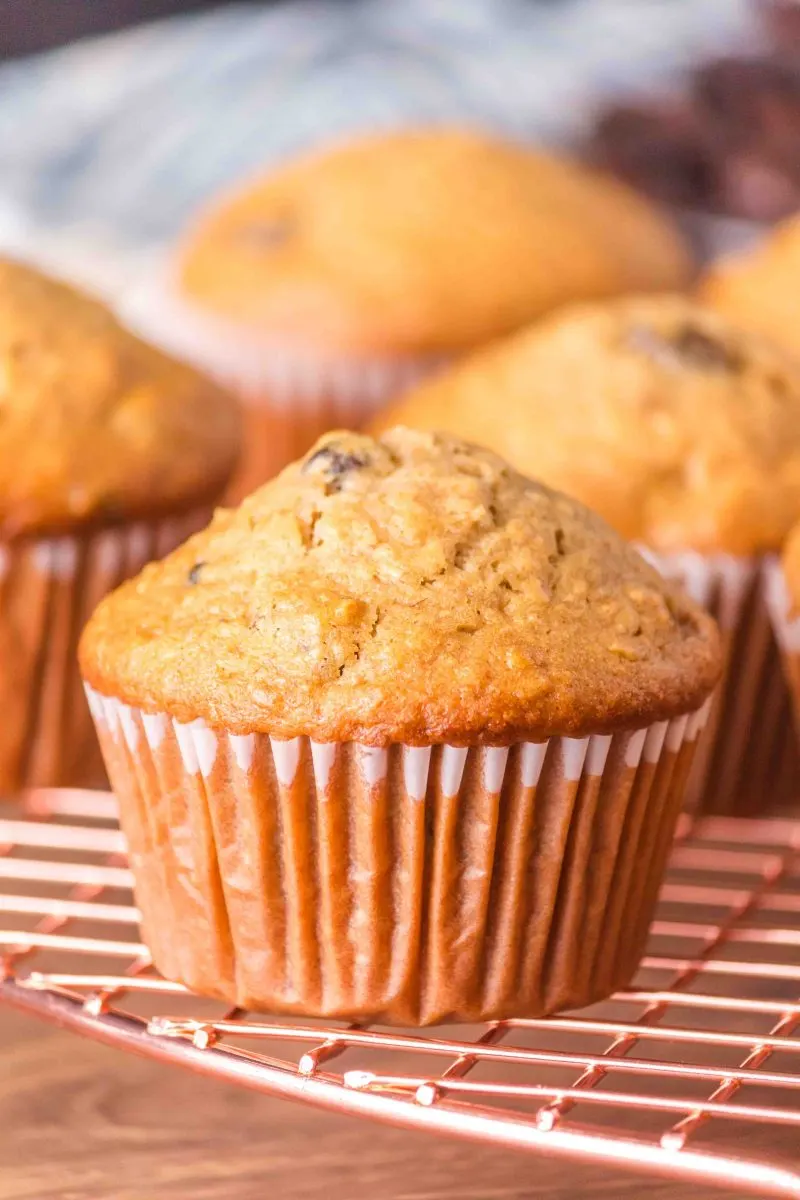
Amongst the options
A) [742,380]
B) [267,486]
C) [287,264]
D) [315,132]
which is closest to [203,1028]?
[267,486]

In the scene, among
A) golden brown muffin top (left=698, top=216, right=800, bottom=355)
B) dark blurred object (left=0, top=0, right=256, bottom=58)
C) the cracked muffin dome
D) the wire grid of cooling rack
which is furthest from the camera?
dark blurred object (left=0, top=0, right=256, bottom=58)

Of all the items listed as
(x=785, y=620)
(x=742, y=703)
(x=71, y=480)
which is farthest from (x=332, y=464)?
(x=742, y=703)

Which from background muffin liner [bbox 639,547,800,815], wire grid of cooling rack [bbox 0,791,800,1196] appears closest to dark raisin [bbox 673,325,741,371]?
background muffin liner [bbox 639,547,800,815]

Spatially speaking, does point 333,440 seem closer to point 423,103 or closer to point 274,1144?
point 274,1144

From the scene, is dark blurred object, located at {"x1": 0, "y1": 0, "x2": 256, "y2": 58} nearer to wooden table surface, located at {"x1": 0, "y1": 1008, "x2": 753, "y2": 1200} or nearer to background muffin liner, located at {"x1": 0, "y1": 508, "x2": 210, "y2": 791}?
background muffin liner, located at {"x1": 0, "y1": 508, "x2": 210, "y2": 791}

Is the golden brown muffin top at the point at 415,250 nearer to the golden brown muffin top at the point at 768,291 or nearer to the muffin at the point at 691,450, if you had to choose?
the golden brown muffin top at the point at 768,291

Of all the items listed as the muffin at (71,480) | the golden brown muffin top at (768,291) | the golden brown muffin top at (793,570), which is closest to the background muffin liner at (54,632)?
the muffin at (71,480)
